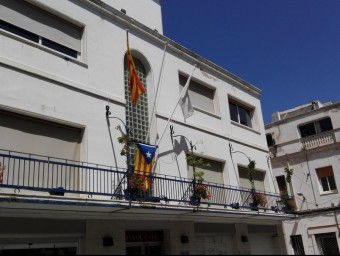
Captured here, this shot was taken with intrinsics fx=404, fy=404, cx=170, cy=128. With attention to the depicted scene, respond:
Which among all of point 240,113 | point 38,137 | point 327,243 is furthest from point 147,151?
point 327,243

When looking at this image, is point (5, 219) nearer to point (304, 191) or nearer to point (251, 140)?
point (251, 140)

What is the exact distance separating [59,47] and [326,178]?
19.2 metres

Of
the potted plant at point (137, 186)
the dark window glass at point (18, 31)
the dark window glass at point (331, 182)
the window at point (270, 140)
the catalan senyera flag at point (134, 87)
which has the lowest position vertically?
the potted plant at point (137, 186)

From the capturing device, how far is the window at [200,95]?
17.7 metres

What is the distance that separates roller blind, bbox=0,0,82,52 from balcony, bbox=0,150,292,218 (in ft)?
12.5

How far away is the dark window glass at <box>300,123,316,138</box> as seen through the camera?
2728 centimetres

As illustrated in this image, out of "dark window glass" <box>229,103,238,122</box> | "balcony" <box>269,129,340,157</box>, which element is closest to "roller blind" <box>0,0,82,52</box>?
"dark window glass" <box>229,103,238,122</box>

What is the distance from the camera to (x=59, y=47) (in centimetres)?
1250

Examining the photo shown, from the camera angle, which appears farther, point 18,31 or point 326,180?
point 326,180

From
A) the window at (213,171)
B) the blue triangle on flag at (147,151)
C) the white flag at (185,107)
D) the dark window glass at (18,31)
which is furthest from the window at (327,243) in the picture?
the dark window glass at (18,31)

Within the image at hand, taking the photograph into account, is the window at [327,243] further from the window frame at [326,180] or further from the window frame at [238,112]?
the window frame at [238,112]

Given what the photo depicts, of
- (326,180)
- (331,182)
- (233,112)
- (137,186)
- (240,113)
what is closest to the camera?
(137,186)

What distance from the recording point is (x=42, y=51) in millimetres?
11727

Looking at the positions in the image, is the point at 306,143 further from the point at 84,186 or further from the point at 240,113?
the point at 84,186
